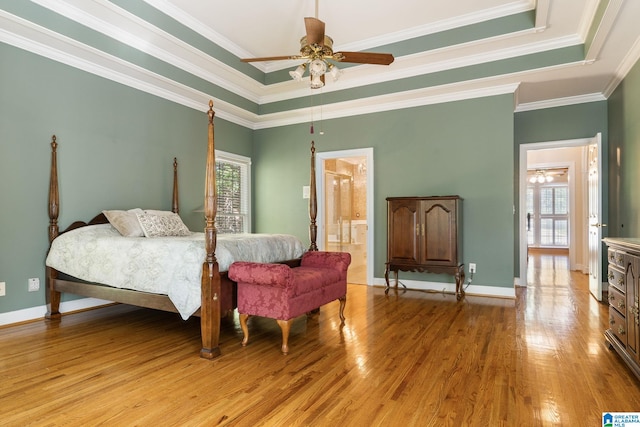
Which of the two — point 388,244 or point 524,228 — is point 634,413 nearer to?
point 388,244

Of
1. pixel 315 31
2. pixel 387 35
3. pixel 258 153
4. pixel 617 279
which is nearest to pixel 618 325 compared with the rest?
pixel 617 279

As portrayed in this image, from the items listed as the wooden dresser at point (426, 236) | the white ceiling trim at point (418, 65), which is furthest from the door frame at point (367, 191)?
the white ceiling trim at point (418, 65)

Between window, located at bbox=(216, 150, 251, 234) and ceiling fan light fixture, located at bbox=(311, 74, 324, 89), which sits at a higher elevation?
ceiling fan light fixture, located at bbox=(311, 74, 324, 89)

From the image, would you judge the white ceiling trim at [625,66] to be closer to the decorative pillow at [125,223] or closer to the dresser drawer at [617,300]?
the dresser drawer at [617,300]

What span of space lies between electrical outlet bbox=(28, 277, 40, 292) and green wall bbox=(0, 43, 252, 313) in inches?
1.4

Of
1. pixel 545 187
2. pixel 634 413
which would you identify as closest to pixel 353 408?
pixel 634 413

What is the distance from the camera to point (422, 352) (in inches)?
109

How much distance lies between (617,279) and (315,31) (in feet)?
9.73

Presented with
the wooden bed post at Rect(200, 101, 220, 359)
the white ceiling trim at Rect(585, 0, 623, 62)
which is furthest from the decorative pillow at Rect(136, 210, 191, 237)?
the white ceiling trim at Rect(585, 0, 623, 62)

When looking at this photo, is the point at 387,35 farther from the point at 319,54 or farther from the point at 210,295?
the point at 210,295

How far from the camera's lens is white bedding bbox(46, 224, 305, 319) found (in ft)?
9.12

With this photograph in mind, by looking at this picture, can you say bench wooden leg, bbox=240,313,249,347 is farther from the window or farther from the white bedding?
the window

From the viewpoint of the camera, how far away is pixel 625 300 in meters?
2.49

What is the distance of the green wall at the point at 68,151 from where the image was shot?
3.42 metres
